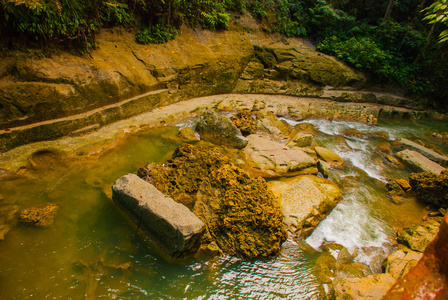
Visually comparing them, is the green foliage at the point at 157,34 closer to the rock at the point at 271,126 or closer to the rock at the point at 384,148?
the rock at the point at 271,126

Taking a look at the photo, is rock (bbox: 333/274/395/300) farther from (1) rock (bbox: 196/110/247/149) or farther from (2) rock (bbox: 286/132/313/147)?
(2) rock (bbox: 286/132/313/147)

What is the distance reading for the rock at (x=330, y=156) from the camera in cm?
636

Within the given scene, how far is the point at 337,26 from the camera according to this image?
43.7 ft

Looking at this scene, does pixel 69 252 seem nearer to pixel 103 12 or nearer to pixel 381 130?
pixel 103 12

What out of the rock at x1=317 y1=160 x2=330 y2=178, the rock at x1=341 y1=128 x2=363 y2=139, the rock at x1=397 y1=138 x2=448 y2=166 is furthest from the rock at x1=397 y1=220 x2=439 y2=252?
the rock at x1=341 y1=128 x2=363 y2=139

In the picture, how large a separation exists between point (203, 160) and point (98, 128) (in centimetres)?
324

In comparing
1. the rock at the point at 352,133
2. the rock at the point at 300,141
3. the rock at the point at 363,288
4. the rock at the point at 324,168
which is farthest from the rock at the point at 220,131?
the rock at the point at 352,133

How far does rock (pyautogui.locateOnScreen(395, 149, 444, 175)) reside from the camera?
6340mm

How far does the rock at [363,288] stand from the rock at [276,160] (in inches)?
106

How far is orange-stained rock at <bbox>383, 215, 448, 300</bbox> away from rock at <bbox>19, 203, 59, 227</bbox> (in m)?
4.45

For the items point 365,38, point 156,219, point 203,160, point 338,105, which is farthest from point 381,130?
point 156,219

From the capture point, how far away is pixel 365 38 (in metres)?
12.7

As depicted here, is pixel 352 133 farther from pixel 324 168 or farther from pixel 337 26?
pixel 337 26

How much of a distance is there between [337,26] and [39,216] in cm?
1598
